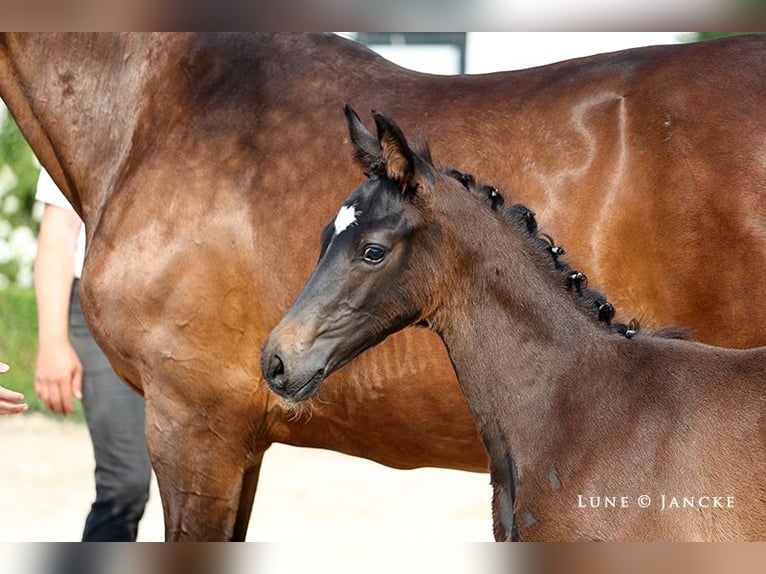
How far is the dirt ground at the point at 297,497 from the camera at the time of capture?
21.1ft

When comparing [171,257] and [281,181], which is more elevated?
[281,181]

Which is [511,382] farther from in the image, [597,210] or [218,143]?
[218,143]

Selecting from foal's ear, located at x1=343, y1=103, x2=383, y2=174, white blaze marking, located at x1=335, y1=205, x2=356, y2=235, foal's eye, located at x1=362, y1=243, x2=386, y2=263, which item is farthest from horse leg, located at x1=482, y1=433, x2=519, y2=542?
foal's ear, located at x1=343, y1=103, x2=383, y2=174

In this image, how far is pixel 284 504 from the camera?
23.9ft

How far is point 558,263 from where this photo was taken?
2904 mm

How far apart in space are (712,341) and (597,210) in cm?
50

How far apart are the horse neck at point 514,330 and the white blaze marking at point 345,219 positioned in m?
0.24

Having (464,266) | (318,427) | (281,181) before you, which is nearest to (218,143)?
(281,181)

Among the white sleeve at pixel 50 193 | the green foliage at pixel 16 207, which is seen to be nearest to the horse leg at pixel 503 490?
→ the white sleeve at pixel 50 193

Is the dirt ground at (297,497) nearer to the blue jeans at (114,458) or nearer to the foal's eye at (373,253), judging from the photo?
the blue jeans at (114,458)

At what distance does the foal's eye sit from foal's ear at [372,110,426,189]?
162 mm

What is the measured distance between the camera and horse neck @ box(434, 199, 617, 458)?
282cm

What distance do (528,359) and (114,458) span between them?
6.06 feet

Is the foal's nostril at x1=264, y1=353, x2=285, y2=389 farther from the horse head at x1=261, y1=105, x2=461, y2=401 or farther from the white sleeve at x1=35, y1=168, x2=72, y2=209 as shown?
the white sleeve at x1=35, y1=168, x2=72, y2=209
